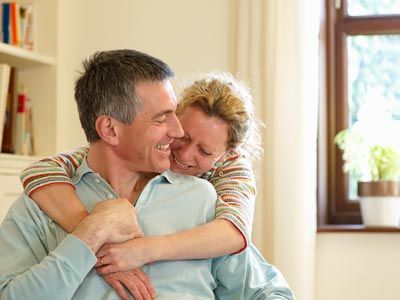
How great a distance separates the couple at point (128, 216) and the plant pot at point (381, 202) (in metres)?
1.34

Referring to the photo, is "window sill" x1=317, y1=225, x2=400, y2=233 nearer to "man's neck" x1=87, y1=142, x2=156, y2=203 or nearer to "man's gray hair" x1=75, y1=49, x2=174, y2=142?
"man's neck" x1=87, y1=142, x2=156, y2=203

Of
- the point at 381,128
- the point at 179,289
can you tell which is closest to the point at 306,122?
the point at 381,128

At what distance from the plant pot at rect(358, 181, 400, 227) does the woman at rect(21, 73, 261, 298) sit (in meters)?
1.06

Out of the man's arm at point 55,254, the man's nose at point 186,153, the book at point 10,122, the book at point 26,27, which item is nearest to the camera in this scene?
the man's arm at point 55,254

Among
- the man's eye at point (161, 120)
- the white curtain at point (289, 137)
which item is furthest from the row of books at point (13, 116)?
the man's eye at point (161, 120)

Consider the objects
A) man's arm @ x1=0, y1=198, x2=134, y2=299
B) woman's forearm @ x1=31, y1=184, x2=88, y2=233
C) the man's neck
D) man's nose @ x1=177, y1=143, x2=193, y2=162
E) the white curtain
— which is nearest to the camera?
man's arm @ x1=0, y1=198, x2=134, y2=299

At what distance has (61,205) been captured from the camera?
1803 millimetres

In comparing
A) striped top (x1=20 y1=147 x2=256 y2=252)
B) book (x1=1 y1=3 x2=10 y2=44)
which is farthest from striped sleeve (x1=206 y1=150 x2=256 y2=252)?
book (x1=1 y1=3 x2=10 y2=44)

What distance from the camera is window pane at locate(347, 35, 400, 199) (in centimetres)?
355

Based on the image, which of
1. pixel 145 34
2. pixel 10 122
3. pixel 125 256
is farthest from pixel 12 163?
pixel 125 256

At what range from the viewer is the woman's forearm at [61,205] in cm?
179

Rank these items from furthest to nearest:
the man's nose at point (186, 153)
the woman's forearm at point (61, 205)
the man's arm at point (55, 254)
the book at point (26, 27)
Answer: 1. the book at point (26, 27)
2. the man's nose at point (186, 153)
3. the woman's forearm at point (61, 205)
4. the man's arm at point (55, 254)

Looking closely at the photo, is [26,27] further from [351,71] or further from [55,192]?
[55,192]

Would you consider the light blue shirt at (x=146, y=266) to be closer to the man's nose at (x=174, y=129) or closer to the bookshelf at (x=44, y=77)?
the man's nose at (x=174, y=129)
